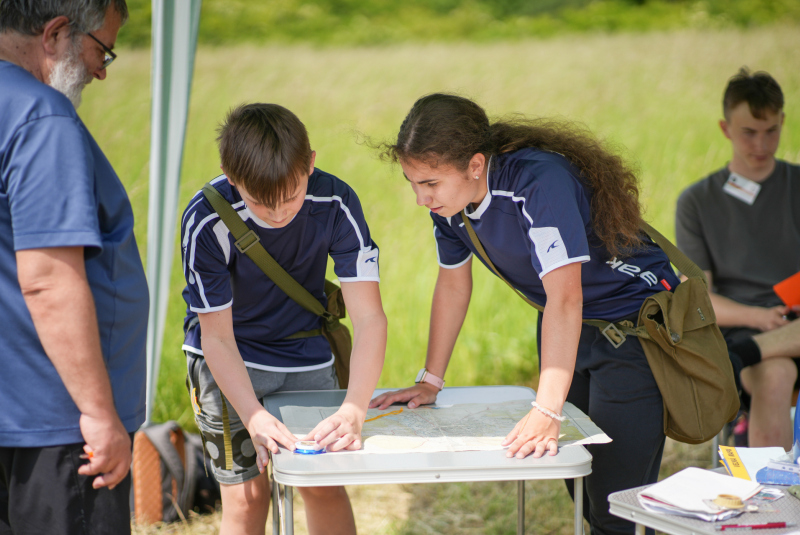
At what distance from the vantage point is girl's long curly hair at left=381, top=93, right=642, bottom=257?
1.52 meters

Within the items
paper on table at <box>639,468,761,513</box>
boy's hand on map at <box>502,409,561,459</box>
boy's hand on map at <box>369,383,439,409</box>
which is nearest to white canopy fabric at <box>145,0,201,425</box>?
boy's hand on map at <box>369,383,439,409</box>

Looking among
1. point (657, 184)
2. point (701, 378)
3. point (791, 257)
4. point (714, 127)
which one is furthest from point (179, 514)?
point (714, 127)

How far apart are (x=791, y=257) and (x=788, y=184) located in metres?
0.30

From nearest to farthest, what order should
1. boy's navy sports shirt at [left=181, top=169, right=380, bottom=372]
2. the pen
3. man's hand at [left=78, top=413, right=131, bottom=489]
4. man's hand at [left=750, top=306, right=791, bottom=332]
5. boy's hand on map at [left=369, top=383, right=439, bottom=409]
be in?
the pen
man's hand at [left=78, top=413, right=131, bottom=489]
boy's navy sports shirt at [left=181, top=169, right=380, bottom=372]
boy's hand on map at [left=369, top=383, right=439, bottom=409]
man's hand at [left=750, top=306, right=791, bottom=332]

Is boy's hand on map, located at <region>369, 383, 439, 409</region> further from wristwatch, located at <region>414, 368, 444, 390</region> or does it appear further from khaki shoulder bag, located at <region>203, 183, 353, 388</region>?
khaki shoulder bag, located at <region>203, 183, 353, 388</region>

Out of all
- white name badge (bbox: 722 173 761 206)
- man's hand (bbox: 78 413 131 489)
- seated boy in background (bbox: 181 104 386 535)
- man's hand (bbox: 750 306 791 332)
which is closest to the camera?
man's hand (bbox: 78 413 131 489)

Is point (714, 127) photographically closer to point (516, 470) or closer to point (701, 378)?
point (701, 378)

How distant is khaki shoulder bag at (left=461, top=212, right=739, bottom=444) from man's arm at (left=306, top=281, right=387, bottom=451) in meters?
0.29

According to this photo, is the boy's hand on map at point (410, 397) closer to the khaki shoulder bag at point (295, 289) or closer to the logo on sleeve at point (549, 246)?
the khaki shoulder bag at point (295, 289)

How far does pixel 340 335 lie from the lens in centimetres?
195

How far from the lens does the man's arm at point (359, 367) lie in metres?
1.42

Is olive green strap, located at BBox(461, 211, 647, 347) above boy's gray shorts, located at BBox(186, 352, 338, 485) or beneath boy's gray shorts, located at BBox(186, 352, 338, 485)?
above

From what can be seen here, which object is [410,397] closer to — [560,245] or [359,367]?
[359,367]

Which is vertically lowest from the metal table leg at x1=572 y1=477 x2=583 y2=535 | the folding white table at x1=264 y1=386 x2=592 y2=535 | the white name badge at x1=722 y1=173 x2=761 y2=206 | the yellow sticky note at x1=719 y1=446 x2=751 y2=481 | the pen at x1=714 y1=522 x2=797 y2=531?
the metal table leg at x1=572 y1=477 x2=583 y2=535
